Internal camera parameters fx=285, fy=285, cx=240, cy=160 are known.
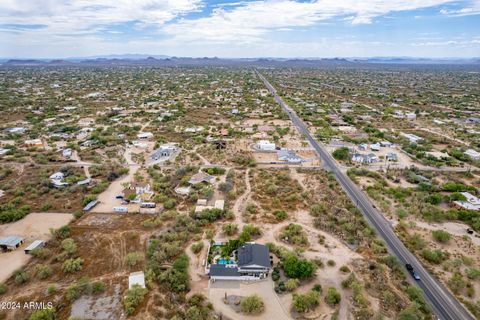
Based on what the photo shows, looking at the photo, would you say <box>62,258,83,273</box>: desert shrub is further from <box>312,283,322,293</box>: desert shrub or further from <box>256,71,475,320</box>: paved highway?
<box>256,71,475,320</box>: paved highway

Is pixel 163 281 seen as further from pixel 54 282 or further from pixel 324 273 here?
pixel 324 273

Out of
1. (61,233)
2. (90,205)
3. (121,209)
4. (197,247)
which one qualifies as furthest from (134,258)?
(90,205)

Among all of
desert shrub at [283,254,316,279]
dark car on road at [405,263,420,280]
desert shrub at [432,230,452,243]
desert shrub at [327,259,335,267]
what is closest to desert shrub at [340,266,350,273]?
desert shrub at [327,259,335,267]

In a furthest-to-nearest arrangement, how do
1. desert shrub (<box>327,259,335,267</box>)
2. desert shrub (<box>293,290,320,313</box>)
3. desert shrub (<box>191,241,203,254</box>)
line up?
desert shrub (<box>191,241,203,254</box>)
desert shrub (<box>327,259,335,267</box>)
desert shrub (<box>293,290,320,313</box>)

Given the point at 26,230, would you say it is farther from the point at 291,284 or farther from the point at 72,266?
the point at 291,284

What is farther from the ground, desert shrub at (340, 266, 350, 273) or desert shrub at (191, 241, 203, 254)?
desert shrub at (191, 241, 203, 254)

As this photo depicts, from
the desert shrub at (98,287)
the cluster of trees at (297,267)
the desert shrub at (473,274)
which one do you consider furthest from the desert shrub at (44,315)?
the desert shrub at (473,274)

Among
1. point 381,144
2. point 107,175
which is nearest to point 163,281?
point 107,175
